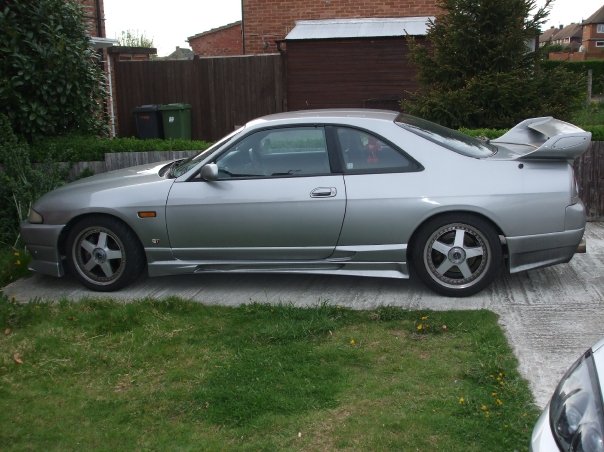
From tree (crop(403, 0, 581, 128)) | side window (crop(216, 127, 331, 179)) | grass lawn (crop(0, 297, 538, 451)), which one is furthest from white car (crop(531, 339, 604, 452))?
tree (crop(403, 0, 581, 128))

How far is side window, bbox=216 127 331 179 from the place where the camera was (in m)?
6.30

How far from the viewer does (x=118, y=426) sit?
4.21 meters

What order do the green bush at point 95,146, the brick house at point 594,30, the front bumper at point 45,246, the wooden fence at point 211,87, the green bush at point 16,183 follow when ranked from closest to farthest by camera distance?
the front bumper at point 45,246 → the green bush at point 16,183 → the green bush at point 95,146 → the wooden fence at point 211,87 → the brick house at point 594,30

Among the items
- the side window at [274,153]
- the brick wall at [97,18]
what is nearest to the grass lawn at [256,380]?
the side window at [274,153]

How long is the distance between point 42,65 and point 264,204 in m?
4.36

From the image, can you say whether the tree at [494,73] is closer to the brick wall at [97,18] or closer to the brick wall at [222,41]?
the brick wall at [97,18]

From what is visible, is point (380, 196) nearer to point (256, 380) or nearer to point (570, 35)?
point (256, 380)

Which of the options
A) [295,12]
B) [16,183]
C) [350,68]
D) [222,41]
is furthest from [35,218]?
[222,41]

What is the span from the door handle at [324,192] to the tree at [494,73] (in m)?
4.22

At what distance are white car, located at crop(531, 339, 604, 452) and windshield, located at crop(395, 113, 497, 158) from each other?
347 cm

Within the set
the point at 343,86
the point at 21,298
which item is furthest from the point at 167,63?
the point at 21,298

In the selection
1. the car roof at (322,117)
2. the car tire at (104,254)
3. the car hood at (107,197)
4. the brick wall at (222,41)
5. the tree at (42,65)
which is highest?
the brick wall at (222,41)

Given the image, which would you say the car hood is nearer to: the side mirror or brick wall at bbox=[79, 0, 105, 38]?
A: the side mirror

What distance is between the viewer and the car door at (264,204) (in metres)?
6.15
